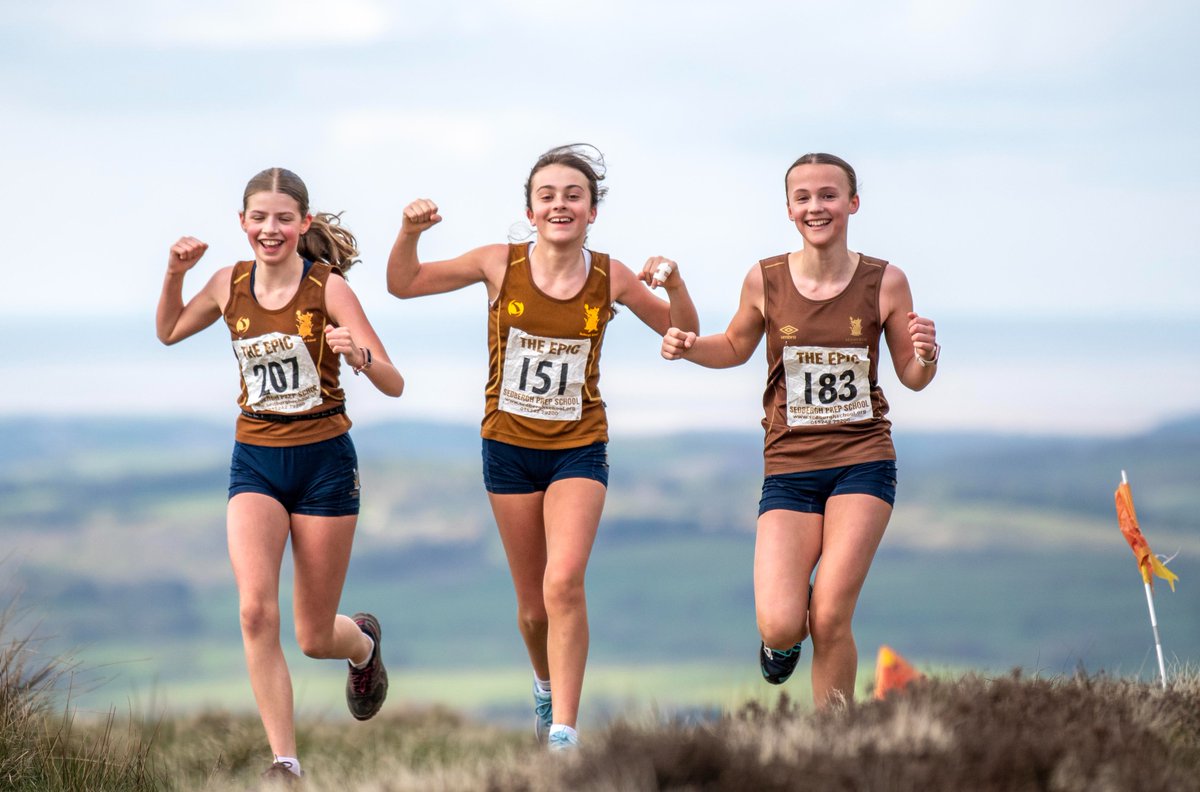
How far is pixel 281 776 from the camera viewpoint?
6098 mm

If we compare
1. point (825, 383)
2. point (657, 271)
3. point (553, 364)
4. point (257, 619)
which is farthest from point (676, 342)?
point (257, 619)

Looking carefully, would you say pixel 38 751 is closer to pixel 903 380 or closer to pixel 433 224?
pixel 433 224

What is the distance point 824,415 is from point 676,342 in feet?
2.49

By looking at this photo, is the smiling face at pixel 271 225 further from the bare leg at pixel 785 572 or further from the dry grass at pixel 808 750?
the bare leg at pixel 785 572

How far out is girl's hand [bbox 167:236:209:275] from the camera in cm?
709

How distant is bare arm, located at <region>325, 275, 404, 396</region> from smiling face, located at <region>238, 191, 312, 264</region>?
272mm

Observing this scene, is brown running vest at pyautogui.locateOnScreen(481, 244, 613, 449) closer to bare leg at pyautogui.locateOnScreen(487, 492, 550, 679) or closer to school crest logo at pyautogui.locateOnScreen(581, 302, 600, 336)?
school crest logo at pyautogui.locateOnScreen(581, 302, 600, 336)

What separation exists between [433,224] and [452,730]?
20.9ft

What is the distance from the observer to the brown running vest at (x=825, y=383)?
671 cm

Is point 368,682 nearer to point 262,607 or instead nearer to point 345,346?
point 262,607

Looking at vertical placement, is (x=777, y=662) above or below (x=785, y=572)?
below

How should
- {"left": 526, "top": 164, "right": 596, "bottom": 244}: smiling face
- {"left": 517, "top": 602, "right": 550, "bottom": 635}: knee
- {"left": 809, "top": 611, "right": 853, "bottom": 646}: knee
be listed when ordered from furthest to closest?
1. {"left": 517, "top": 602, "right": 550, "bottom": 635}: knee
2. {"left": 526, "top": 164, "right": 596, "bottom": 244}: smiling face
3. {"left": 809, "top": 611, "right": 853, "bottom": 646}: knee

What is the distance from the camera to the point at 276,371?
691 cm

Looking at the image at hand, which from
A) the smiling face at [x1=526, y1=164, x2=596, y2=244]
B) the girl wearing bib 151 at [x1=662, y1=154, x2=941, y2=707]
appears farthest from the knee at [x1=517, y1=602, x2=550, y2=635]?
the smiling face at [x1=526, y1=164, x2=596, y2=244]
